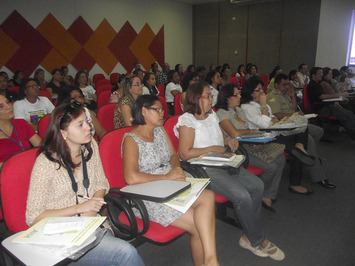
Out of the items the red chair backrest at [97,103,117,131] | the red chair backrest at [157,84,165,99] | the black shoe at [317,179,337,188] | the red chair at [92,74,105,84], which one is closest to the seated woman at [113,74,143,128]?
the red chair backrest at [97,103,117,131]

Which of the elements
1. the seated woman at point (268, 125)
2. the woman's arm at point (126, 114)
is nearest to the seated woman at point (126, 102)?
the woman's arm at point (126, 114)

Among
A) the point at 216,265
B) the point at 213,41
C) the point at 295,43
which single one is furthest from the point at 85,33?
the point at 216,265

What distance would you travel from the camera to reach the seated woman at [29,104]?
3.34m

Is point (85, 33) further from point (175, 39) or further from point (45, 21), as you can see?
point (175, 39)

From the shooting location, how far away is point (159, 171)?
192cm

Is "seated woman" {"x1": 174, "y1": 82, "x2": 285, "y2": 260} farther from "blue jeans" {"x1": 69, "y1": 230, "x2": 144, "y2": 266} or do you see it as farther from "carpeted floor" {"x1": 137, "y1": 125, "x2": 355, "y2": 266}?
"blue jeans" {"x1": 69, "y1": 230, "x2": 144, "y2": 266}

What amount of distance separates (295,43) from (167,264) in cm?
926

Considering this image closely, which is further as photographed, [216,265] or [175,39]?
[175,39]

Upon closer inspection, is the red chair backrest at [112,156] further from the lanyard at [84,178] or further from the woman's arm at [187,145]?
the woman's arm at [187,145]

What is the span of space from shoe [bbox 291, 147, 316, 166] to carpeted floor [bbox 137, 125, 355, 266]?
399 mm

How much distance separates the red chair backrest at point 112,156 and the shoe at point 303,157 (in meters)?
1.88

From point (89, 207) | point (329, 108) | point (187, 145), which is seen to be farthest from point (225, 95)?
point (329, 108)

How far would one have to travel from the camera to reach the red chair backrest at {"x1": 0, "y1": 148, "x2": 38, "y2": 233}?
1.39 meters

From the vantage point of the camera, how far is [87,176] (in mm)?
1559
